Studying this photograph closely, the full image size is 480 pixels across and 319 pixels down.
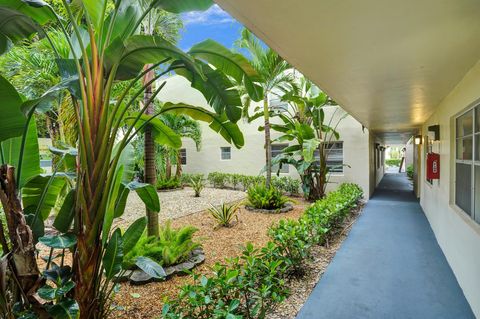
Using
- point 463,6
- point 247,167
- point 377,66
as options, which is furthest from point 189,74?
point 247,167

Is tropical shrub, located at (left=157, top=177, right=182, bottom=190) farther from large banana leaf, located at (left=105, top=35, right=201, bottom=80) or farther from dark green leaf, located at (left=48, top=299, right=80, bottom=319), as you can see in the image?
dark green leaf, located at (left=48, top=299, right=80, bottom=319)

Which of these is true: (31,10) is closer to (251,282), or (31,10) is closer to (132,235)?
(132,235)

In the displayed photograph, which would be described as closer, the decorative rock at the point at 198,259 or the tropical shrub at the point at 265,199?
the decorative rock at the point at 198,259

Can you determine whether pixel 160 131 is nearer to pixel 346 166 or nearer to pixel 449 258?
pixel 449 258

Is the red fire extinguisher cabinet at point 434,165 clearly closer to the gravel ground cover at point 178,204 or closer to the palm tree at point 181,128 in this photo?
the gravel ground cover at point 178,204

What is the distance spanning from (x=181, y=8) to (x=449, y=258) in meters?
6.08

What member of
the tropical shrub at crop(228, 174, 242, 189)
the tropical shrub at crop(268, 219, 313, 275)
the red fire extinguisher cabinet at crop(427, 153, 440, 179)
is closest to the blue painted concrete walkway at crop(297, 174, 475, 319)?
the tropical shrub at crop(268, 219, 313, 275)

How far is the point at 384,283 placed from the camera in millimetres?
4344

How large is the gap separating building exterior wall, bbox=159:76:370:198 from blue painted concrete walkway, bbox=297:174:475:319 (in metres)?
4.77

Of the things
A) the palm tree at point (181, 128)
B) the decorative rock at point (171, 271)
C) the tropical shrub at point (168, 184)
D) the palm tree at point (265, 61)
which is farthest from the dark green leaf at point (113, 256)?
the tropical shrub at point (168, 184)

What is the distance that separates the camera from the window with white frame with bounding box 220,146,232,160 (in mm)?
16095

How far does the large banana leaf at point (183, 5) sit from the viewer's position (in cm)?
285

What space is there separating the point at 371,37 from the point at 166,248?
429 centimetres

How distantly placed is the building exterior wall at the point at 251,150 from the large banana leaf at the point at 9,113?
11.5m
